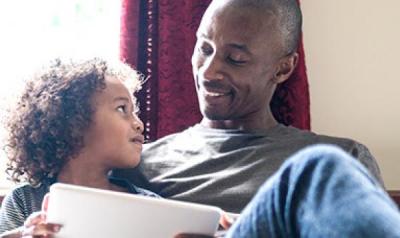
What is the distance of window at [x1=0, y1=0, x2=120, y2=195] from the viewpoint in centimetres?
190

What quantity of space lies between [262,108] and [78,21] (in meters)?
0.70

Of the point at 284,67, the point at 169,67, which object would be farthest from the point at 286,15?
the point at 169,67

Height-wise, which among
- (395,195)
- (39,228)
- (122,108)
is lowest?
(395,195)

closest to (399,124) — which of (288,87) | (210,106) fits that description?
(288,87)

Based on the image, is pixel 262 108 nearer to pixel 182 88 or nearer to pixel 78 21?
pixel 182 88

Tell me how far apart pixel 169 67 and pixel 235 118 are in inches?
13.0

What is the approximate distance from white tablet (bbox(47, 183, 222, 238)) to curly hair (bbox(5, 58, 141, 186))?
31 centimetres

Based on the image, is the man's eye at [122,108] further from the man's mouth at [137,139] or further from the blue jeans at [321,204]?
the blue jeans at [321,204]

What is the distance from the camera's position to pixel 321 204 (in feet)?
2.37

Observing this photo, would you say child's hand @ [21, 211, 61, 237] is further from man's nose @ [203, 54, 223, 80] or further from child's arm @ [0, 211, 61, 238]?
man's nose @ [203, 54, 223, 80]

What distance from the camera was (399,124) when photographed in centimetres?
184

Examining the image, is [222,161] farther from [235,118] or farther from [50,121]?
[50,121]

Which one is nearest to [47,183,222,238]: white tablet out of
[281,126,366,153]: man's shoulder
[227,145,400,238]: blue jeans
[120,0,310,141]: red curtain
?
[227,145,400,238]: blue jeans

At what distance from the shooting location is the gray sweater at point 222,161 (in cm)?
130
